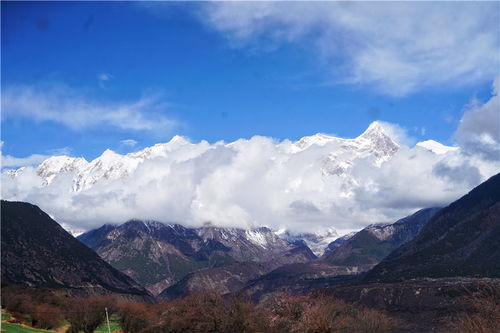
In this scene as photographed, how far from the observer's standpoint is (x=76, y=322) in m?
134

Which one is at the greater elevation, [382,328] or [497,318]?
[497,318]

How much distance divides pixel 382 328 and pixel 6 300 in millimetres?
123802

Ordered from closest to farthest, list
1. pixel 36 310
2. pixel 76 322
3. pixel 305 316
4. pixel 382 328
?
pixel 305 316 < pixel 382 328 < pixel 76 322 < pixel 36 310

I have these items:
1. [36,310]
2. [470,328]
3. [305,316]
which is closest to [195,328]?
[305,316]

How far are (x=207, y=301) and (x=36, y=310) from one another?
7033cm

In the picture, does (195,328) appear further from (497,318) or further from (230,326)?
(497,318)

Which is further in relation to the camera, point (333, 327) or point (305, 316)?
point (305, 316)

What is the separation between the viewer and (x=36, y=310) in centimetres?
14512

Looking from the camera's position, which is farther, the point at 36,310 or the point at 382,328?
the point at 36,310

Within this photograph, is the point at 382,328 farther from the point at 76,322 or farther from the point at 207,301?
the point at 76,322

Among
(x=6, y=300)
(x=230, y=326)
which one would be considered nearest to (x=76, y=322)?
(x=6, y=300)

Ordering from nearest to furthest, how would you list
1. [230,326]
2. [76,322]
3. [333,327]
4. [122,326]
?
[333,327], [230,326], [76,322], [122,326]

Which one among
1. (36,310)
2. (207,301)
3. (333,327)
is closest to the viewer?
(333,327)

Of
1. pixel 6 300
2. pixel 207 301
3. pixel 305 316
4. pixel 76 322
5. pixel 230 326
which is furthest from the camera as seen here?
pixel 6 300
